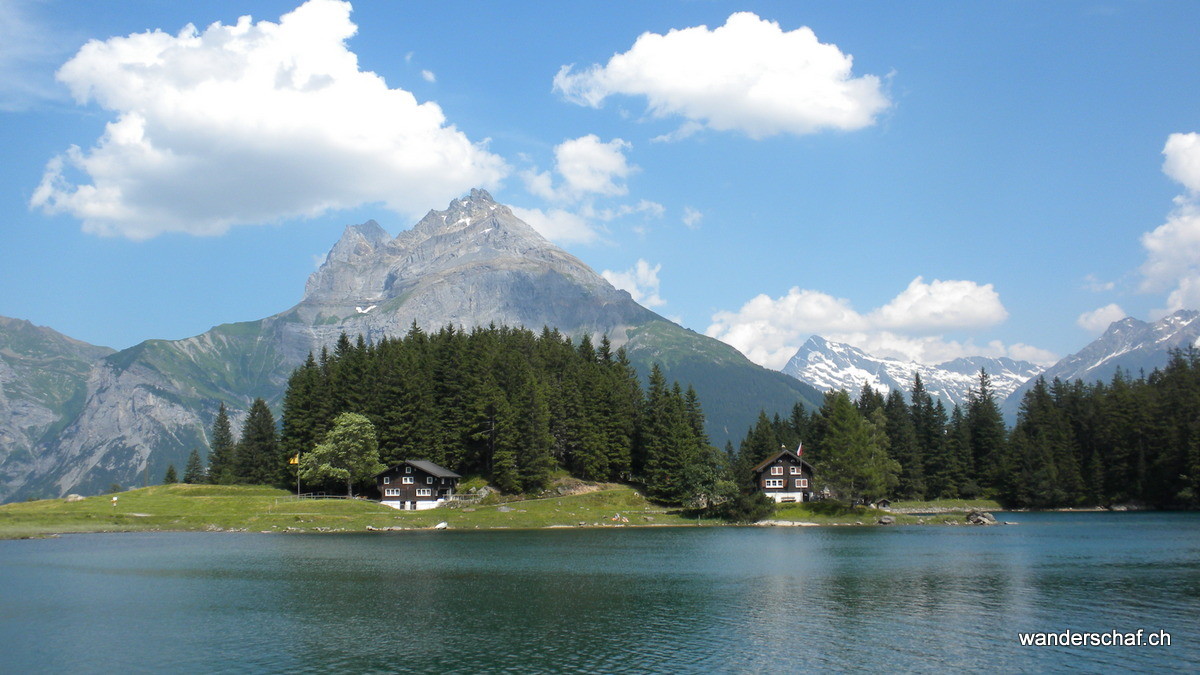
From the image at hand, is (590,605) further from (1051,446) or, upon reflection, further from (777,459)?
(1051,446)

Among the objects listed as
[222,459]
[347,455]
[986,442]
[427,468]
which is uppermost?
[986,442]

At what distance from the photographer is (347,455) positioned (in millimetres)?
125062

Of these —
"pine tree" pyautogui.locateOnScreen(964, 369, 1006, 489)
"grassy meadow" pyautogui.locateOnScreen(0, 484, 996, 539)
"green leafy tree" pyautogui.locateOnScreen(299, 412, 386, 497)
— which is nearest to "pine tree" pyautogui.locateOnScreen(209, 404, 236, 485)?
"grassy meadow" pyautogui.locateOnScreen(0, 484, 996, 539)

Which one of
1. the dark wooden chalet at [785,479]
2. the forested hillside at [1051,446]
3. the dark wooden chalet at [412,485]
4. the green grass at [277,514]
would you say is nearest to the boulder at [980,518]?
the forested hillside at [1051,446]

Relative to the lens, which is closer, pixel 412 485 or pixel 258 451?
pixel 412 485

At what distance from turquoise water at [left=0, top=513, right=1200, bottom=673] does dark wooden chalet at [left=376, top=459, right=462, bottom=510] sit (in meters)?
37.0

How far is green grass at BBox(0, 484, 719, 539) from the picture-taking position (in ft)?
345

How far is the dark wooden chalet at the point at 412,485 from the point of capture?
406 feet

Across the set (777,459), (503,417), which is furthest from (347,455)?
(777,459)

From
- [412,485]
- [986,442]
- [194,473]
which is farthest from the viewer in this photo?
[194,473]

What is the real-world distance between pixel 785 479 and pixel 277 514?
276 feet

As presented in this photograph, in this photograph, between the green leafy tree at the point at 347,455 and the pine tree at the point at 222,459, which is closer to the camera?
the green leafy tree at the point at 347,455

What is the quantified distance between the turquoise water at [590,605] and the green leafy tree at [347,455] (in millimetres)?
37619

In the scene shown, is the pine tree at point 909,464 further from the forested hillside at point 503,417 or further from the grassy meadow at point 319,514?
the forested hillside at point 503,417
